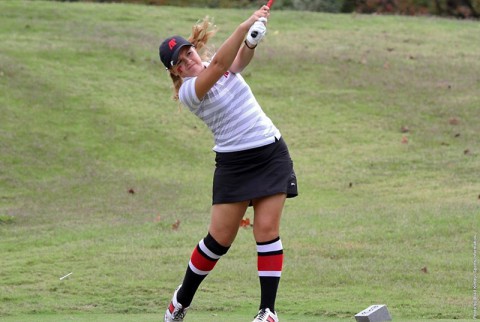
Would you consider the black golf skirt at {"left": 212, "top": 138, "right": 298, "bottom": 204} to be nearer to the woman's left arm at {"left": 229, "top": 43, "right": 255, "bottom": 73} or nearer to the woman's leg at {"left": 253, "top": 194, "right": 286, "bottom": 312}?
the woman's leg at {"left": 253, "top": 194, "right": 286, "bottom": 312}

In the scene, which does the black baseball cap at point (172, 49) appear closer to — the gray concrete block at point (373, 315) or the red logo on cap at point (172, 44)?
the red logo on cap at point (172, 44)

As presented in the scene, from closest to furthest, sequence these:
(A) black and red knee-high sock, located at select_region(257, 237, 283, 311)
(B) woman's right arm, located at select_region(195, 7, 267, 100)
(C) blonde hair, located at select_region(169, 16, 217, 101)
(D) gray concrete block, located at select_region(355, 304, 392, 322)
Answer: (B) woman's right arm, located at select_region(195, 7, 267, 100) < (D) gray concrete block, located at select_region(355, 304, 392, 322) < (A) black and red knee-high sock, located at select_region(257, 237, 283, 311) < (C) blonde hair, located at select_region(169, 16, 217, 101)

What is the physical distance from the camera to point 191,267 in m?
8.26

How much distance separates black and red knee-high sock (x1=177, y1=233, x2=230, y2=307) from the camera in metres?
8.15

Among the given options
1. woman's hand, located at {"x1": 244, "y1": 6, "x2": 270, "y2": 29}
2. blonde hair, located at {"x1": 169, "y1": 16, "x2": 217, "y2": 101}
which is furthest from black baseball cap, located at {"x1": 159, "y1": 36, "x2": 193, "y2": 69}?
woman's hand, located at {"x1": 244, "y1": 6, "x2": 270, "y2": 29}

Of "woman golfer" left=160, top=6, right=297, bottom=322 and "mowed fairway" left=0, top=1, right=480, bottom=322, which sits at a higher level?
"woman golfer" left=160, top=6, right=297, bottom=322

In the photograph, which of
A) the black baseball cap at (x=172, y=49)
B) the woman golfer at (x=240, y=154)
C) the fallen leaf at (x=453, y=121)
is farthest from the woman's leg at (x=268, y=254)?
the fallen leaf at (x=453, y=121)

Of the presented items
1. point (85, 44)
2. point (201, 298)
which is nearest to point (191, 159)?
point (85, 44)

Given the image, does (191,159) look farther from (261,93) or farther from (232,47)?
(232,47)

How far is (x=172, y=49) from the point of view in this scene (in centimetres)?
793

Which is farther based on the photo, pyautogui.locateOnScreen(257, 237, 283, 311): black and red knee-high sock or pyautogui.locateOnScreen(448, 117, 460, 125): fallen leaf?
pyautogui.locateOnScreen(448, 117, 460, 125): fallen leaf

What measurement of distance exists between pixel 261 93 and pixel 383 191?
7.67 metres

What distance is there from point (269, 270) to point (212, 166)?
43.1ft

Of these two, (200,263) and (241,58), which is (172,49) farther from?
(200,263)
